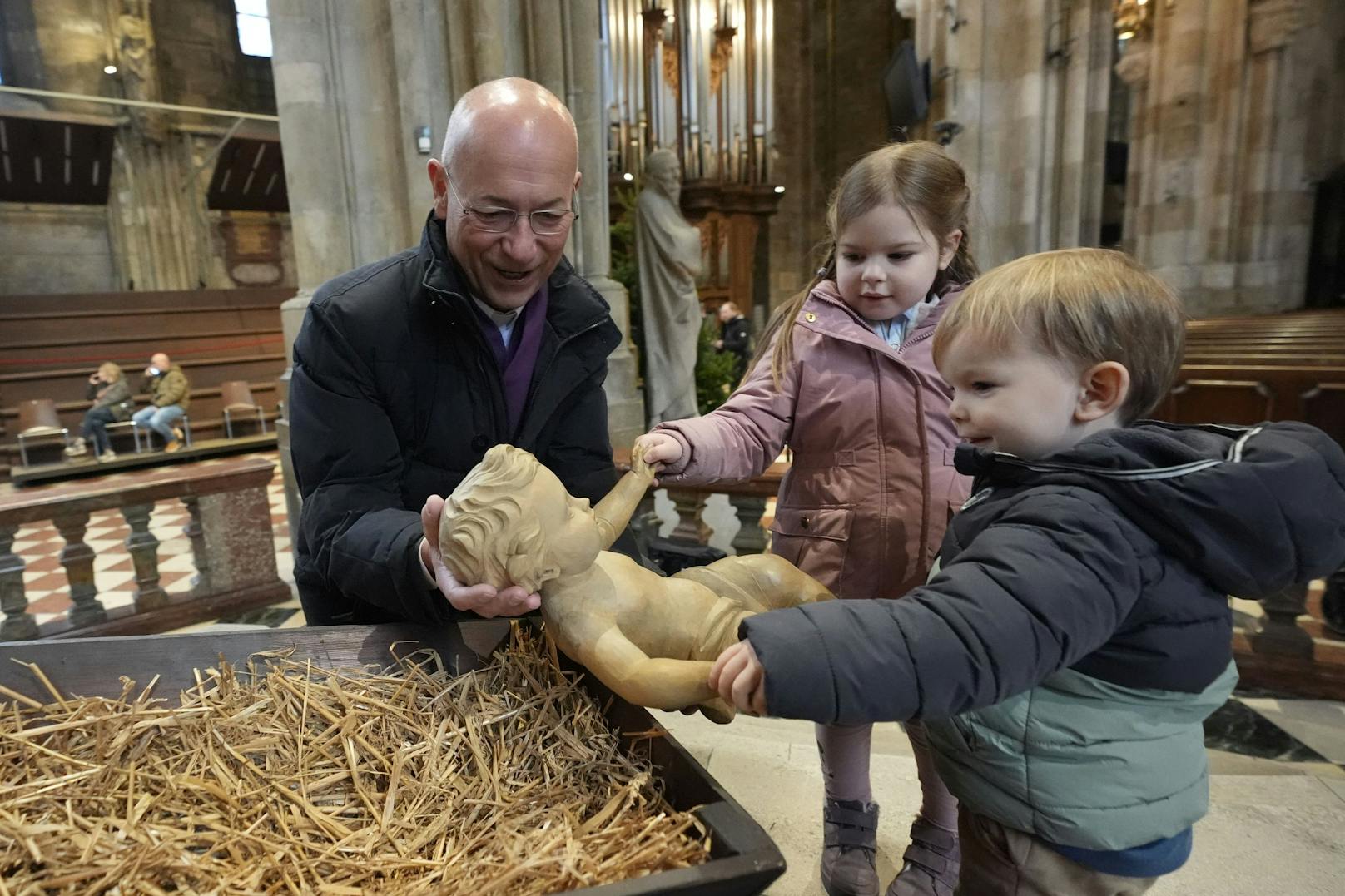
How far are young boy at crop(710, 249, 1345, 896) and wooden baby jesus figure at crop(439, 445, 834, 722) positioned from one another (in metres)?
0.18

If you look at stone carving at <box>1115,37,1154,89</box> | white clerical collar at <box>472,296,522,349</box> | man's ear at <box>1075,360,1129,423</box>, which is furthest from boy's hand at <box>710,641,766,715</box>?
stone carving at <box>1115,37,1154,89</box>

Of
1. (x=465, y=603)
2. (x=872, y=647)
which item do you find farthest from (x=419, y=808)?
(x=872, y=647)

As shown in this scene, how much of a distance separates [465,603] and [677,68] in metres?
12.0

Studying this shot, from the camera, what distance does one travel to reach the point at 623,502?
45.5 inches

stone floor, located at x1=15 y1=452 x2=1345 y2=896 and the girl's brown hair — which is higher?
the girl's brown hair

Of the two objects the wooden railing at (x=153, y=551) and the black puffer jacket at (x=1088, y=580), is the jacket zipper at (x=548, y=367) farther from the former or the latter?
the wooden railing at (x=153, y=551)

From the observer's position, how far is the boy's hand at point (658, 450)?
4.06 feet

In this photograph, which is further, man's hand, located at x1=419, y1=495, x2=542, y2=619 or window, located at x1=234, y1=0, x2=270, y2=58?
window, located at x1=234, y1=0, x2=270, y2=58

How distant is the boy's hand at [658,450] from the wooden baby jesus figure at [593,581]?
0.06 feet

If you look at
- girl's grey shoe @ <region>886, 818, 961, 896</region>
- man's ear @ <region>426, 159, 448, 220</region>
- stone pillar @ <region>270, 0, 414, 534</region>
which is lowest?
girl's grey shoe @ <region>886, 818, 961, 896</region>

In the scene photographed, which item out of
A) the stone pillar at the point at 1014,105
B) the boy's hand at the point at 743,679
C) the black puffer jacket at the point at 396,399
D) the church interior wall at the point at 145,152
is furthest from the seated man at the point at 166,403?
the boy's hand at the point at 743,679

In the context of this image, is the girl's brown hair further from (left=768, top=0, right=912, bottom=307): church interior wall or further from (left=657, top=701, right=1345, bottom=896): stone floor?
(left=768, top=0, right=912, bottom=307): church interior wall

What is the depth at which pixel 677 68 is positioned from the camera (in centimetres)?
1147

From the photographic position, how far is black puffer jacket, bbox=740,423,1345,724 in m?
0.79
